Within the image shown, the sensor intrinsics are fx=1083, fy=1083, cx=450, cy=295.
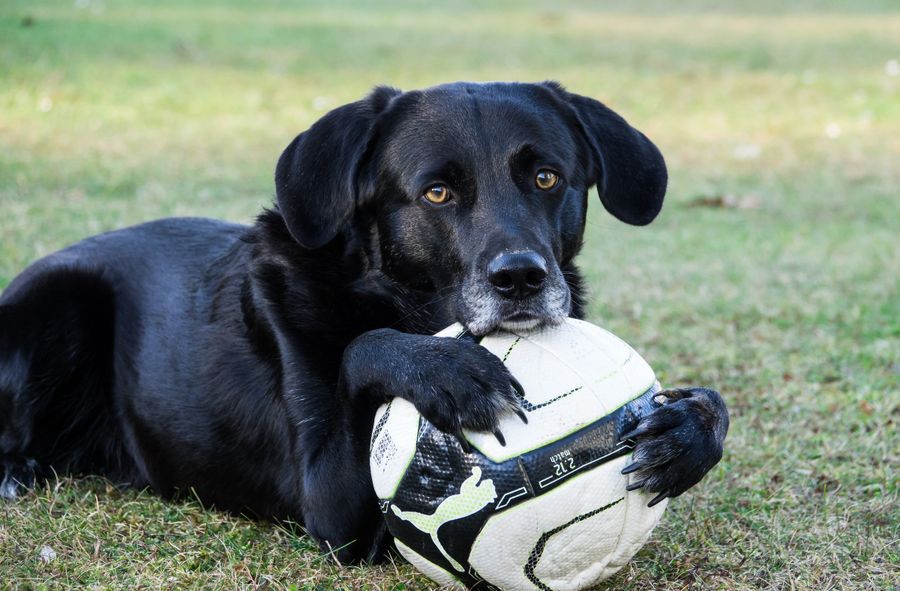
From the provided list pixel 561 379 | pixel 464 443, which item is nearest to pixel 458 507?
pixel 464 443

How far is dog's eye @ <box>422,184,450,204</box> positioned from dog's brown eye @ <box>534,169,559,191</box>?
304 millimetres

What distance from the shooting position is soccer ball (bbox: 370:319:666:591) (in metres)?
2.81

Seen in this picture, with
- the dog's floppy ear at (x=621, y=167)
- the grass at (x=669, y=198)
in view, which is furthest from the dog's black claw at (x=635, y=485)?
the dog's floppy ear at (x=621, y=167)

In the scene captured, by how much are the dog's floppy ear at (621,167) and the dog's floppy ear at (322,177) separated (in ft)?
2.67

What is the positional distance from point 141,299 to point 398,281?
1225mm

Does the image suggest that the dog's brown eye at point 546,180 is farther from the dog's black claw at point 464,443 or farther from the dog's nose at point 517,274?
the dog's black claw at point 464,443

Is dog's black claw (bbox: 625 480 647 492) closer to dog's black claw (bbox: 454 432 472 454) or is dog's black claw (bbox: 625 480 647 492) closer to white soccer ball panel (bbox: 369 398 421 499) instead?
dog's black claw (bbox: 454 432 472 454)

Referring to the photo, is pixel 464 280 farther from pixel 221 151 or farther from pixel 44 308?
pixel 221 151

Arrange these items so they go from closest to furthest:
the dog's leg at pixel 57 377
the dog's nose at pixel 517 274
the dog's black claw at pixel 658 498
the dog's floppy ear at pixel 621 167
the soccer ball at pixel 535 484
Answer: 1. the soccer ball at pixel 535 484
2. the dog's black claw at pixel 658 498
3. the dog's nose at pixel 517 274
4. the dog's floppy ear at pixel 621 167
5. the dog's leg at pixel 57 377

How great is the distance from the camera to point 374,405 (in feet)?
10.6

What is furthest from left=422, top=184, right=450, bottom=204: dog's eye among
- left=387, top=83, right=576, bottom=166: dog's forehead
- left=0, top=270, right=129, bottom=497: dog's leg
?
left=0, top=270, right=129, bottom=497: dog's leg

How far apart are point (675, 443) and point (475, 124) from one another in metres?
1.31

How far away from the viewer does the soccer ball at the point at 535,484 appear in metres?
2.81

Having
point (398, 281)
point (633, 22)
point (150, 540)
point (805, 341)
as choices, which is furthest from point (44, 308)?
point (633, 22)
